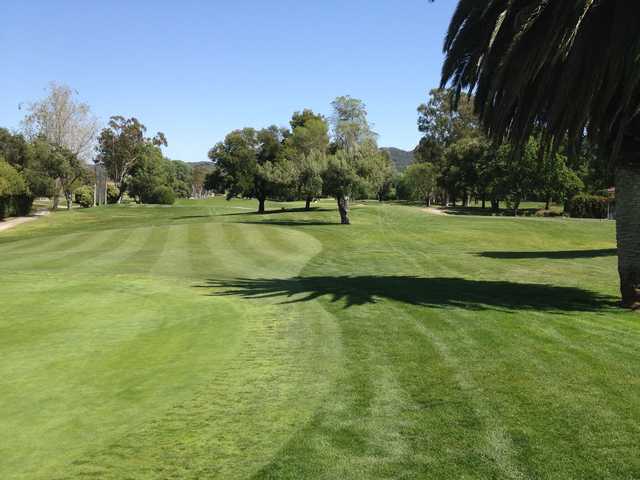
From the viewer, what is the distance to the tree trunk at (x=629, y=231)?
14.0 metres

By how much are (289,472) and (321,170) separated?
43.1 m

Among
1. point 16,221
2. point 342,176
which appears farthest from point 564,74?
point 16,221

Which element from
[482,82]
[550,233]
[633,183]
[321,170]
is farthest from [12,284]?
[550,233]

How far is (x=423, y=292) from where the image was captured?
1702cm

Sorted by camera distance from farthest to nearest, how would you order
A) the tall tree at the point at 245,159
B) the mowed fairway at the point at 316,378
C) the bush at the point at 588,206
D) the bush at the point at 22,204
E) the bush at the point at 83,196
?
the bush at the point at 83,196 < the bush at the point at 588,206 < the bush at the point at 22,204 < the tall tree at the point at 245,159 < the mowed fairway at the point at 316,378

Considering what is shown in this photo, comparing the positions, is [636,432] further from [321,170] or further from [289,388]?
[321,170]

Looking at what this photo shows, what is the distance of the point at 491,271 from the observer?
75.0ft

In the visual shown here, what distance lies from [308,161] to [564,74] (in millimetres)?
37413

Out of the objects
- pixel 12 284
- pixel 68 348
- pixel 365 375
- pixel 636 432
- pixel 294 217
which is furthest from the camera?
pixel 294 217

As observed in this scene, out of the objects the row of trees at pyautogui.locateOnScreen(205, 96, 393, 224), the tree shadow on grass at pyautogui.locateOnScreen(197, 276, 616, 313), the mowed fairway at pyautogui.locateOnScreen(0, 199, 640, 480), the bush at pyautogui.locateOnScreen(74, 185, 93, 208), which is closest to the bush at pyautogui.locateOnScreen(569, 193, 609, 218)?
the row of trees at pyautogui.locateOnScreen(205, 96, 393, 224)

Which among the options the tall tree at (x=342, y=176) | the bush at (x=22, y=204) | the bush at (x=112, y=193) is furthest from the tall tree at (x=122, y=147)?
the tall tree at (x=342, y=176)

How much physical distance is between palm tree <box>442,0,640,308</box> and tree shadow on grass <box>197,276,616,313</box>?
→ 197cm

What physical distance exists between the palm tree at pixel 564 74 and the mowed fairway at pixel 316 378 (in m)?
3.71

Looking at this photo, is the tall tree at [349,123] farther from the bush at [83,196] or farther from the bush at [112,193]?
the bush at [112,193]
